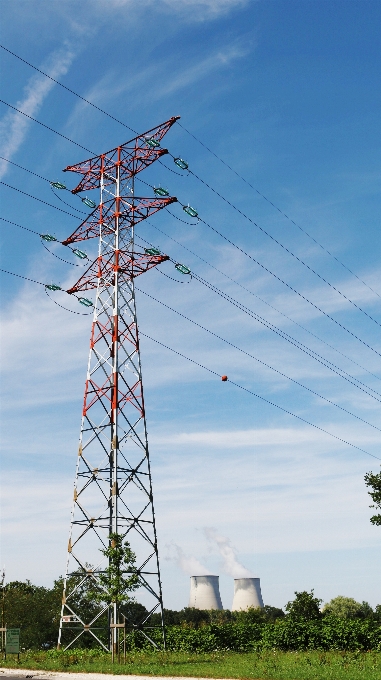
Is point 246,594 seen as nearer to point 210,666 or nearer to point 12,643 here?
point 12,643

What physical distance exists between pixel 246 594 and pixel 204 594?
8535 mm

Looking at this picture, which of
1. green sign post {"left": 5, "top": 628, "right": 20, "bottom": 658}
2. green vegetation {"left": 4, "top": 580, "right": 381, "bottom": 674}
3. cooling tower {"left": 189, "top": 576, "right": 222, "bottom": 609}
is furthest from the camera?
cooling tower {"left": 189, "top": 576, "right": 222, "bottom": 609}

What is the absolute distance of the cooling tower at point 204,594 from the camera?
432 feet

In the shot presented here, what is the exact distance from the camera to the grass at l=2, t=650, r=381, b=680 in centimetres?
2508

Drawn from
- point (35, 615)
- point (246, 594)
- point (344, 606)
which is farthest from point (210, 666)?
point (344, 606)

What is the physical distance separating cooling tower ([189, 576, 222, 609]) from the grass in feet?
321

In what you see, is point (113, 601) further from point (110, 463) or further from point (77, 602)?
point (77, 602)

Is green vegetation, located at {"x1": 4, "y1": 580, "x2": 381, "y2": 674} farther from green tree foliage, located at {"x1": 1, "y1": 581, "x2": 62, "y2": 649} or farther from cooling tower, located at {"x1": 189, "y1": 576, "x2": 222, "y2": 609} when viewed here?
cooling tower, located at {"x1": 189, "y1": 576, "x2": 222, "y2": 609}

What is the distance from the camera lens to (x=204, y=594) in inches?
5192

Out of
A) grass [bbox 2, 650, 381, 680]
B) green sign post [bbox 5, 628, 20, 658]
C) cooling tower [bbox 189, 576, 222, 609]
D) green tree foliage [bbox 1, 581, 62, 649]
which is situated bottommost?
grass [bbox 2, 650, 381, 680]

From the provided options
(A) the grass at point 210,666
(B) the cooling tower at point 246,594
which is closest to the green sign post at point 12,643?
(A) the grass at point 210,666

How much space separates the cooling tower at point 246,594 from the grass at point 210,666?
96.0 metres

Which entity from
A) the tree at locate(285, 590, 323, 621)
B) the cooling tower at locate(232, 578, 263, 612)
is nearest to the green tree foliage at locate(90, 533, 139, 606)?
the tree at locate(285, 590, 323, 621)

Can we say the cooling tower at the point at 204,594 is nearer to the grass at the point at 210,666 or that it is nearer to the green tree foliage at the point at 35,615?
the green tree foliage at the point at 35,615
